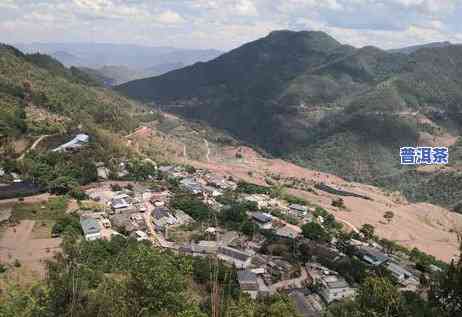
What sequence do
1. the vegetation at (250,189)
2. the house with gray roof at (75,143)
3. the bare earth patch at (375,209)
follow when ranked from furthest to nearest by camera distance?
the vegetation at (250,189), the bare earth patch at (375,209), the house with gray roof at (75,143)

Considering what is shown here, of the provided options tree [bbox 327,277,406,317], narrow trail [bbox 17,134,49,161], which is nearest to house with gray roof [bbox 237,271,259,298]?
tree [bbox 327,277,406,317]

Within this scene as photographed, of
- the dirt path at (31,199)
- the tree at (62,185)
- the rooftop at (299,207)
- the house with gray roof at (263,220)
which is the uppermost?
the tree at (62,185)

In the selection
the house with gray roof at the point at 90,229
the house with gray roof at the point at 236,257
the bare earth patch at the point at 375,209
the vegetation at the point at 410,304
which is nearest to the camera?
the vegetation at the point at 410,304

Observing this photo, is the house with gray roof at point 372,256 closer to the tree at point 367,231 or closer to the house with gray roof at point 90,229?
the tree at point 367,231

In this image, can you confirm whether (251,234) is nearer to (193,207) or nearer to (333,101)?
(193,207)

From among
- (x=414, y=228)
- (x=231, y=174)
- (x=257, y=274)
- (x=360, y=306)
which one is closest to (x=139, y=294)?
(x=360, y=306)

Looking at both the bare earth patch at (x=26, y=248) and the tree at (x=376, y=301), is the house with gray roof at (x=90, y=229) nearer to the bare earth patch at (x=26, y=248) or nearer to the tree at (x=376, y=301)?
the bare earth patch at (x=26, y=248)

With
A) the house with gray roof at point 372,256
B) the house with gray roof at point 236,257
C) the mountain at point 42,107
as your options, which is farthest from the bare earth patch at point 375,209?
the house with gray roof at point 236,257

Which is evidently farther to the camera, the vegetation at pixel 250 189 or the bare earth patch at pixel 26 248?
the vegetation at pixel 250 189

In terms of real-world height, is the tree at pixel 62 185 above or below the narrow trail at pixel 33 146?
below
